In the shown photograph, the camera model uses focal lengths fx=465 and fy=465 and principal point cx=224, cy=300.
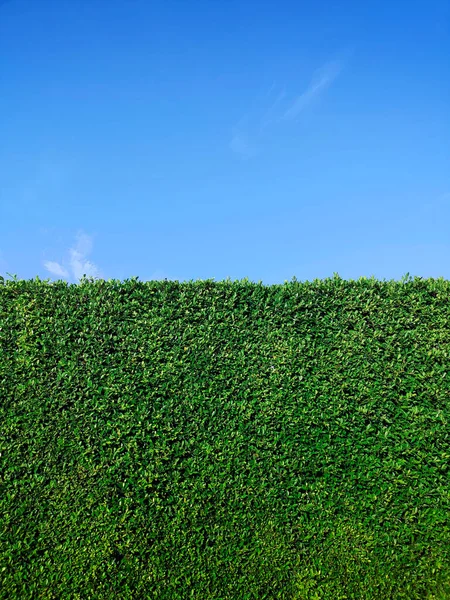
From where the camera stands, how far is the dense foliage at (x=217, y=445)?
5.25m

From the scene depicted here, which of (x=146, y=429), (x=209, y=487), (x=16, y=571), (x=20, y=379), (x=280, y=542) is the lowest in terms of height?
(x=16, y=571)

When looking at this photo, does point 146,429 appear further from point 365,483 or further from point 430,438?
point 430,438

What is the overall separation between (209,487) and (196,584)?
3.45ft

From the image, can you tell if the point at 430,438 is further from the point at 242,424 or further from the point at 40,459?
the point at 40,459

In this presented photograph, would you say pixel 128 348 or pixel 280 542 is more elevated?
pixel 128 348

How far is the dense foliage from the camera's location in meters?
5.25

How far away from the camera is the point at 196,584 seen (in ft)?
17.2

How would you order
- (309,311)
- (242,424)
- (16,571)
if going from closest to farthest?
(16,571) < (242,424) < (309,311)

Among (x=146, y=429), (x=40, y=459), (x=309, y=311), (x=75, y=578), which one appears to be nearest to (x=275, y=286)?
(x=309, y=311)

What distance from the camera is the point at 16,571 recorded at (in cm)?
515

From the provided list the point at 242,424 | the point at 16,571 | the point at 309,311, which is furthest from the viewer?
the point at 309,311

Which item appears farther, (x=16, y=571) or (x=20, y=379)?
(x=20, y=379)

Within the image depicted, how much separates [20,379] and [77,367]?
0.69 meters

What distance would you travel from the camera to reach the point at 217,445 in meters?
5.46
